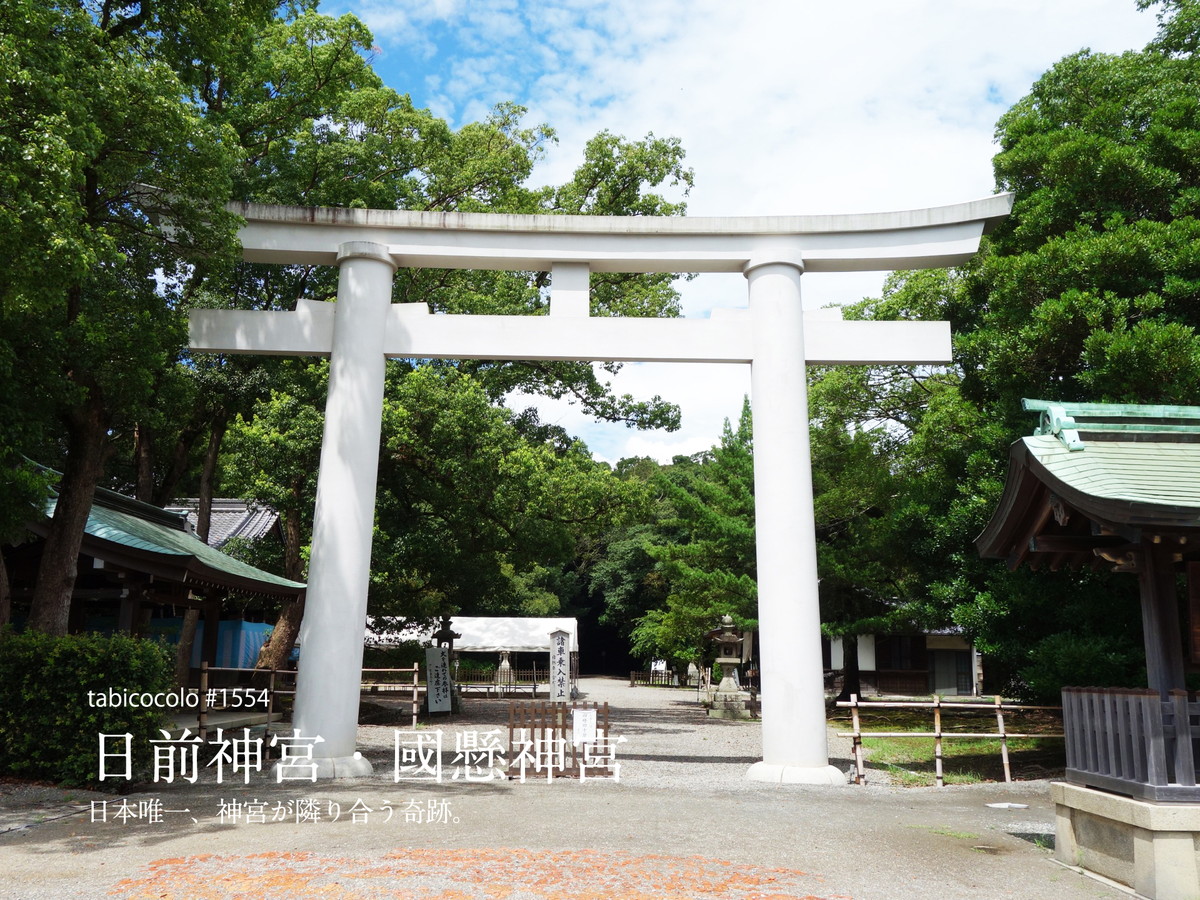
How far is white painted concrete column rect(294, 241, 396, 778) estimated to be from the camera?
9.15 meters

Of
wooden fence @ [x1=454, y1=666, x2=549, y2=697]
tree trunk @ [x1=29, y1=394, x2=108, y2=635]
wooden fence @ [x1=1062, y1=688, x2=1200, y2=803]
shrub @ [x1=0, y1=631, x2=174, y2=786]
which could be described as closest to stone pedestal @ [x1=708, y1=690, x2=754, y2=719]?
wooden fence @ [x1=454, y1=666, x2=549, y2=697]

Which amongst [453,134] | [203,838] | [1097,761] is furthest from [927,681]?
[203,838]

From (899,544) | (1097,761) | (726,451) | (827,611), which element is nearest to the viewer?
(1097,761)

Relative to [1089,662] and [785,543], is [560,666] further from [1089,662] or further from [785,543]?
[1089,662]

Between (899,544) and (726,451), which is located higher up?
(726,451)

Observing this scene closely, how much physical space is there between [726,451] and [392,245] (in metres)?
14.0

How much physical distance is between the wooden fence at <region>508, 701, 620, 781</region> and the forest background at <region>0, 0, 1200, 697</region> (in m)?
5.04

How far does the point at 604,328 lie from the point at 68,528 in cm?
629

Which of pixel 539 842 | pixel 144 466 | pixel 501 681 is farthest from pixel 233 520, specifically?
pixel 539 842

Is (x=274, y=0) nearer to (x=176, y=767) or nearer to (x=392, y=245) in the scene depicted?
(x=392, y=245)

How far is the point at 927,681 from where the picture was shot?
1043 inches

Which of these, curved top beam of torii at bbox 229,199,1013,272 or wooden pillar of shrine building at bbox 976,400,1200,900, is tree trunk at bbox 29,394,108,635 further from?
wooden pillar of shrine building at bbox 976,400,1200,900

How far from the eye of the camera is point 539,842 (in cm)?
604

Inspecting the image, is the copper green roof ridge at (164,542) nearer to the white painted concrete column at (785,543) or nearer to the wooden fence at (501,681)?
the white painted concrete column at (785,543)
